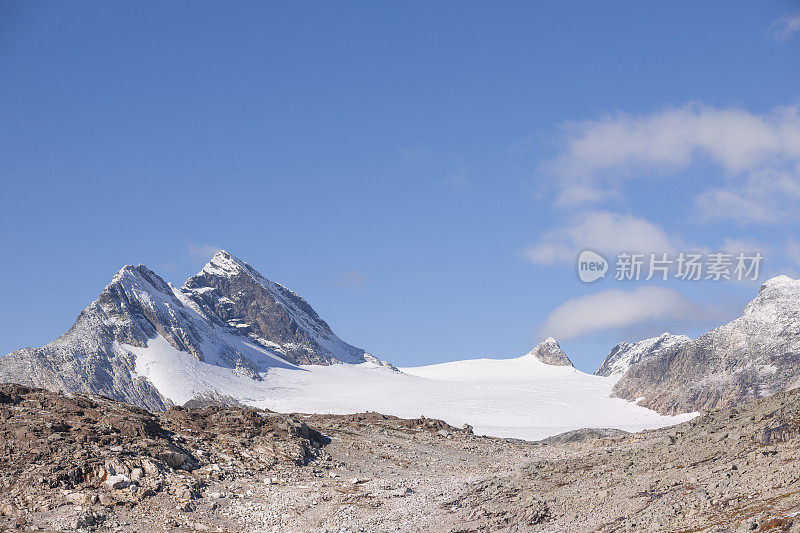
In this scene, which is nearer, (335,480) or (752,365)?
(335,480)

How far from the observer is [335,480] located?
41.0 meters

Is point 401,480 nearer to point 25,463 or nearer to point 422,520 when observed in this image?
point 422,520

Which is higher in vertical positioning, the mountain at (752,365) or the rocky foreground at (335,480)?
the mountain at (752,365)

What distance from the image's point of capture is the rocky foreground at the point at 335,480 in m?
24.0

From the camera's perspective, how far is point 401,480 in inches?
1642

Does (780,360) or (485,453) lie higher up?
(780,360)

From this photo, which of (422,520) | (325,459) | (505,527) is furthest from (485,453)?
(505,527)

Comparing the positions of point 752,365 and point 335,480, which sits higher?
point 752,365

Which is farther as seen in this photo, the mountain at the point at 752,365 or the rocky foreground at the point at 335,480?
the mountain at the point at 752,365

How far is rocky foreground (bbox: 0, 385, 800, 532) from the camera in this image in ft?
78.6

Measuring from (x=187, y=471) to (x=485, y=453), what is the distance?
81.4 ft

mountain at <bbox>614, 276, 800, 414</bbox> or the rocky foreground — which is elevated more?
mountain at <bbox>614, 276, 800, 414</bbox>

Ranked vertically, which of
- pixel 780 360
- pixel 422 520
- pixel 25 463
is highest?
pixel 780 360

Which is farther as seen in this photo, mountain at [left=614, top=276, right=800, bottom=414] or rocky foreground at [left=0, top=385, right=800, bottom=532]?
mountain at [left=614, top=276, right=800, bottom=414]
